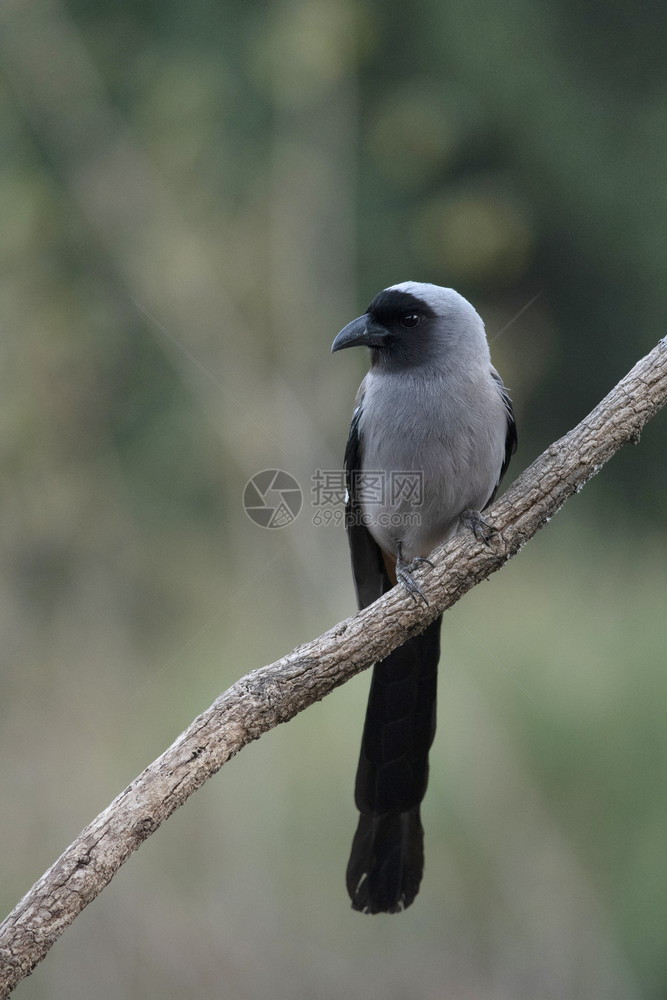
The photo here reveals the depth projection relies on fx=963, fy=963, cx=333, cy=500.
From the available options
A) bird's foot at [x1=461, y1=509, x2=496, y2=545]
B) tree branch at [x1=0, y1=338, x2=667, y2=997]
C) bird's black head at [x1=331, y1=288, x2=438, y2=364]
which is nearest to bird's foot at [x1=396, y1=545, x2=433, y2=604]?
tree branch at [x1=0, y1=338, x2=667, y2=997]

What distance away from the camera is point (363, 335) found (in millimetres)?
2336

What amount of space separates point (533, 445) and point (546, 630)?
1.17m

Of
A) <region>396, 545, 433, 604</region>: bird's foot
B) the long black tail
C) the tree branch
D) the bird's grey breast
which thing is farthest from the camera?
the long black tail

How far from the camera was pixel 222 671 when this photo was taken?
4027 mm

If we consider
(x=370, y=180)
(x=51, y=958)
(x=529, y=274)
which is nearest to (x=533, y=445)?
(x=529, y=274)

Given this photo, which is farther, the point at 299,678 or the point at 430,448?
the point at 430,448

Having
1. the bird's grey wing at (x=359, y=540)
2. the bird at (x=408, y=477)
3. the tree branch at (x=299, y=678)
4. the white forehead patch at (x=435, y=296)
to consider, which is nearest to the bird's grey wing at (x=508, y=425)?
the bird at (x=408, y=477)

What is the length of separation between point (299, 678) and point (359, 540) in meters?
0.83

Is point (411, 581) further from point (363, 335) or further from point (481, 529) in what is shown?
point (363, 335)

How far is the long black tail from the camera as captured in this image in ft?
7.82

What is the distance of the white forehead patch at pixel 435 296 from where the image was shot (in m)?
2.33

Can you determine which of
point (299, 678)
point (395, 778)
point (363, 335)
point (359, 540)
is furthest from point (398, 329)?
point (395, 778)

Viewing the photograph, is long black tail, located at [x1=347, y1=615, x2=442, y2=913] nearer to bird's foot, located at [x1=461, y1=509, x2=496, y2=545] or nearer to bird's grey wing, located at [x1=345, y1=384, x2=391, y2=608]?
bird's grey wing, located at [x1=345, y1=384, x2=391, y2=608]

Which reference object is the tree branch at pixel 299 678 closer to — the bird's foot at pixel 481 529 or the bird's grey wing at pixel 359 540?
the bird's foot at pixel 481 529
